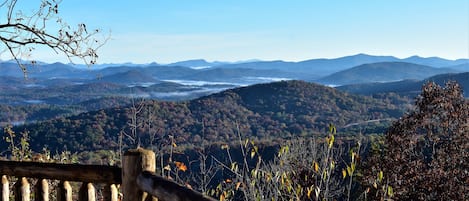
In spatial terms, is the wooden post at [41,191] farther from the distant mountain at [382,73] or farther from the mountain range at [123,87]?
the distant mountain at [382,73]

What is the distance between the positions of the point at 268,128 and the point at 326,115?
6.23 m

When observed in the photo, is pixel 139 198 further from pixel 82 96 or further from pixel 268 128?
pixel 82 96

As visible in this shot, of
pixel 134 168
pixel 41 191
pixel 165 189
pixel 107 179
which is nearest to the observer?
pixel 165 189

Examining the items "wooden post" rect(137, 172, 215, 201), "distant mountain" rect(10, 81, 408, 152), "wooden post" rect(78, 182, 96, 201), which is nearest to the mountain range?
"wooden post" rect(78, 182, 96, 201)

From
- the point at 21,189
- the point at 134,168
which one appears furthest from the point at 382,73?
the point at 134,168

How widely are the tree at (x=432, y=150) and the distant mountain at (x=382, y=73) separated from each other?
16358 cm

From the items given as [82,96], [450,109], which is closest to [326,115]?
[450,109]

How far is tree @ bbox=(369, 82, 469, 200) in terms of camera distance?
266 inches

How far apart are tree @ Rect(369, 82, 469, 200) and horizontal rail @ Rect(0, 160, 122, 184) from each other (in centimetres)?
512

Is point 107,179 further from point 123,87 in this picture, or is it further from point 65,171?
point 123,87

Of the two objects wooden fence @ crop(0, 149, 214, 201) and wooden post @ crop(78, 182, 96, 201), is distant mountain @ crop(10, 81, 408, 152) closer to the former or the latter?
wooden fence @ crop(0, 149, 214, 201)

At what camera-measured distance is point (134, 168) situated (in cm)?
191

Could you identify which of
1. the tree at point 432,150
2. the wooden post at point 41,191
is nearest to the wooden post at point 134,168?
the wooden post at point 41,191

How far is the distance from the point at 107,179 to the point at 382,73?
184625 millimetres
